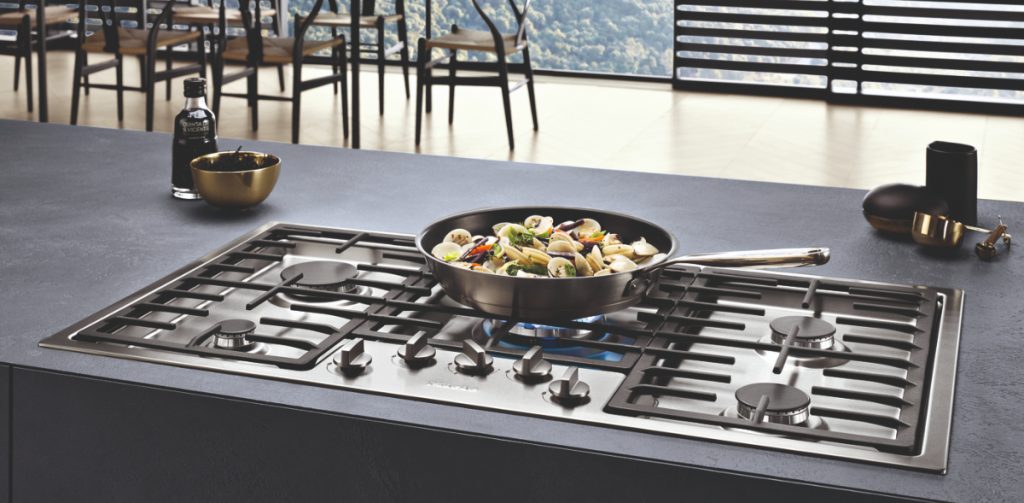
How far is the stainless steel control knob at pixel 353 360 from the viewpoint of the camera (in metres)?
1.04

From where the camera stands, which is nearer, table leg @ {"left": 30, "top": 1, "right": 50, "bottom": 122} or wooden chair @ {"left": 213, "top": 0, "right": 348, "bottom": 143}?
wooden chair @ {"left": 213, "top": 0, "right": 348, "bottom": 143}

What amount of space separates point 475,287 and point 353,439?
224 millimetres

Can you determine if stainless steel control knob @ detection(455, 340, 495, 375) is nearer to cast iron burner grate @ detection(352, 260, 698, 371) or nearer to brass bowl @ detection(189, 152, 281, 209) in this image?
cast iron burner grate @ detection(352, 260, 698, 371)

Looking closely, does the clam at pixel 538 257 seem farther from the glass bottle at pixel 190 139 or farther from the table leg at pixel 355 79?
the table leg at pixel 355 79

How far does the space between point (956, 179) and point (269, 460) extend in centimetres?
103

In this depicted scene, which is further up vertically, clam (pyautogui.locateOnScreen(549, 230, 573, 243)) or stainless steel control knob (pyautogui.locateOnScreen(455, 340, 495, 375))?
clam (pyautogui.locateOnScreen(549, 230, 573, 243))

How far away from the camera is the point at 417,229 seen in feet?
5.06

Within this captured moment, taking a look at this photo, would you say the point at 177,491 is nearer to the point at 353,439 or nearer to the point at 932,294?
the point at 353,439

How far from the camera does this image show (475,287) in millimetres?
1123

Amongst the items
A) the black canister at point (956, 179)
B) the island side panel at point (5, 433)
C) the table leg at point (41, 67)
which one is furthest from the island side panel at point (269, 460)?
the table leg at point (41, 67)

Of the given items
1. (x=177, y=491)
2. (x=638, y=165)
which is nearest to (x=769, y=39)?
(x=638, y=165)

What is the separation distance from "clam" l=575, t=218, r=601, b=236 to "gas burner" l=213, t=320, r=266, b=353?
39cm

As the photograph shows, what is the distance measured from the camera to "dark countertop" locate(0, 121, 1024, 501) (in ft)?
3.00

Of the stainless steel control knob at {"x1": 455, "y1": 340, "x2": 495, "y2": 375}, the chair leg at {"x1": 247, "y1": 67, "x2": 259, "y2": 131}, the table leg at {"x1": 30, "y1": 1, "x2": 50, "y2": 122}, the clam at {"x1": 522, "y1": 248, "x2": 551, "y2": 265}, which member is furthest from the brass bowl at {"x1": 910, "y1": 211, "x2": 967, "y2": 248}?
the table leg at {"x1": 30, "y1": 1, "x2": 50, "y2": 122}
